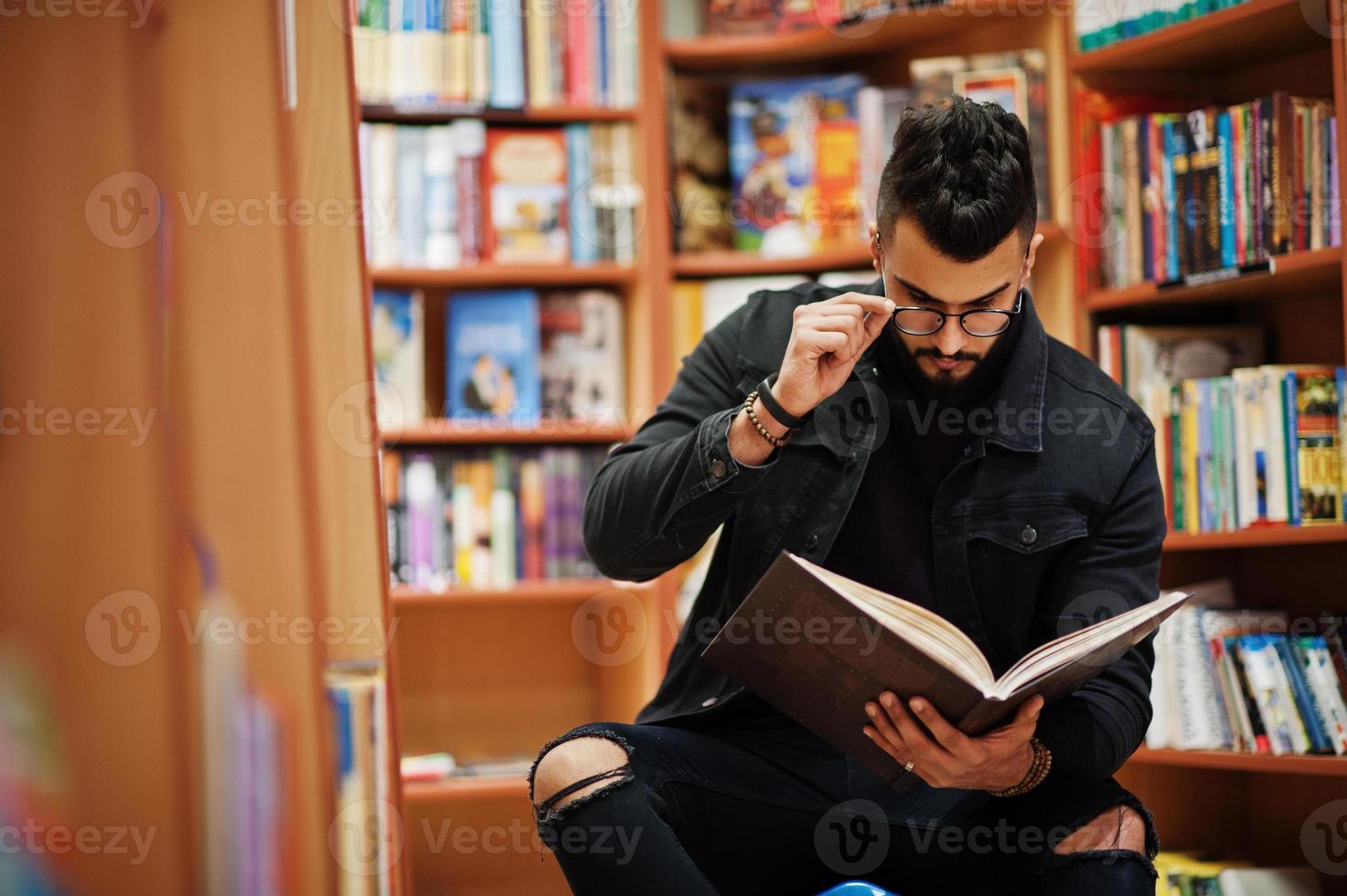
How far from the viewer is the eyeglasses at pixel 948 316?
136 centimetres

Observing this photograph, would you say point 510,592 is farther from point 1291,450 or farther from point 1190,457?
point 1291,450

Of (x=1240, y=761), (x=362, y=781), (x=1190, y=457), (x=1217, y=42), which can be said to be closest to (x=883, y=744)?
(x=362, y=781)

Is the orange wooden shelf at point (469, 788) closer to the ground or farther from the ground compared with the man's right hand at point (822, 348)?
closer to the ground

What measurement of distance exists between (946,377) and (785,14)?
143 centimetres

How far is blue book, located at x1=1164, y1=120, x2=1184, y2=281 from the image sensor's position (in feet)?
7.11

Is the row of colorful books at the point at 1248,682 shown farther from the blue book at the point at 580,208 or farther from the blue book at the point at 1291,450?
the blue book at the point at 580,208

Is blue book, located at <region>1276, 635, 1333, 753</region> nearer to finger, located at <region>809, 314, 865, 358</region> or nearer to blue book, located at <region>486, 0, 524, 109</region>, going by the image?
finger, located at <region>809, 314, 865, 358</region>

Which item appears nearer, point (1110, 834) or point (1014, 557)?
point (1110, 834)

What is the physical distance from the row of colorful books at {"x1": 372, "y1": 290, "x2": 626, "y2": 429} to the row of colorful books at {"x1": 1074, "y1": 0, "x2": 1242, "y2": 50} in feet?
3.36

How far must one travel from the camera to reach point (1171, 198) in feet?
7.13

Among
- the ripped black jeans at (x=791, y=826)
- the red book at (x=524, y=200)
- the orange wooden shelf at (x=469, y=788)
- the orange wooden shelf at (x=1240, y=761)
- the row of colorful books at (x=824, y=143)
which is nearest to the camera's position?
the ripped black jeans at (x=791, y=826)

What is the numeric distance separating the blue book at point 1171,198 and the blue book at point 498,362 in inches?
46.6

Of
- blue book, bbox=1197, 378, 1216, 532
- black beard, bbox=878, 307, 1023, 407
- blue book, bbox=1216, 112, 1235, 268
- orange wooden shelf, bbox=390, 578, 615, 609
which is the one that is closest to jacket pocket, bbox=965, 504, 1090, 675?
black beard, bbox=878, 307, 1023, 407

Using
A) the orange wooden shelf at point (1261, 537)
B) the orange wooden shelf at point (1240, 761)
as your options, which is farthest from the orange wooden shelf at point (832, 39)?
the orange wooden shelf at point (1240, 761)
